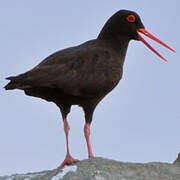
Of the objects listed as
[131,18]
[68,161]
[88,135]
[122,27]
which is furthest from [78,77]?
[131,18]

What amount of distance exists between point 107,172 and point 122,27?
397cm

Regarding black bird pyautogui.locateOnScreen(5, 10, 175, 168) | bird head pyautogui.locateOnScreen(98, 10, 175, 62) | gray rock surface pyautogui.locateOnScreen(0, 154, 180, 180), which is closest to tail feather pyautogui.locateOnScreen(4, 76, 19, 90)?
black bird pyautogui.locateOnScreen(5, 10, 175, 168)

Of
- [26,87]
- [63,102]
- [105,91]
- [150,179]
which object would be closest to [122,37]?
[105,91]

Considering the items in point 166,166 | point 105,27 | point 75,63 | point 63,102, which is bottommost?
point 166,166

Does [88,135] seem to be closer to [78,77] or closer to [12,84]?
[78,77]

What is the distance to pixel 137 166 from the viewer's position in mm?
7820

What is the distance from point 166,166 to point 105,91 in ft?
6.78

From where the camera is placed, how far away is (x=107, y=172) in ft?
23.3

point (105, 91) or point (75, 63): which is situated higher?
point (75, 63)

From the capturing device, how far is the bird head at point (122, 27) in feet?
31.3

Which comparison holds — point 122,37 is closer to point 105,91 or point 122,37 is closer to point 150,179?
point 105,91

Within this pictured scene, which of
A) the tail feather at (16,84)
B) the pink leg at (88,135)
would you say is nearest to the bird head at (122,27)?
the pink leg at (88,135)

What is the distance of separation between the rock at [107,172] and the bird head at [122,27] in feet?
10.8

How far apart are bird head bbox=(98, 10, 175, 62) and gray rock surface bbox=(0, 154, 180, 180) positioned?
328 cm
